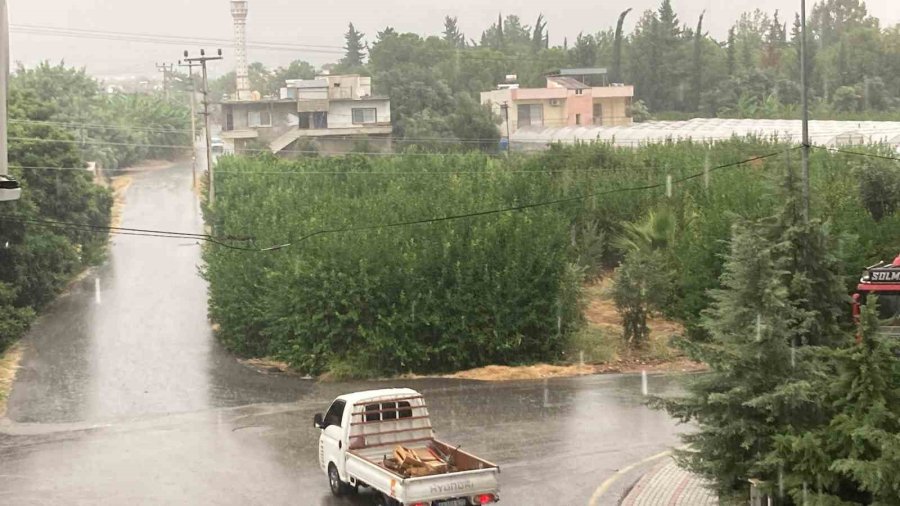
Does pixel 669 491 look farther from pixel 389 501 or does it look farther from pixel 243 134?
pixel 243 134

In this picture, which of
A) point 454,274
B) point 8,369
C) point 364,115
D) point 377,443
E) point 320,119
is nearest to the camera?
point 377,443

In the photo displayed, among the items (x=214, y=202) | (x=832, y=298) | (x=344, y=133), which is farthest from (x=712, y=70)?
(x=832, y=298)

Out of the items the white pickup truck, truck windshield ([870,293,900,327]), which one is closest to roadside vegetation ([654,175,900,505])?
the white pickup truck

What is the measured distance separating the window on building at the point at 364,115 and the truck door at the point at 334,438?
71.8 meters

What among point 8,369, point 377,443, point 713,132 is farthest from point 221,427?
point 713,132

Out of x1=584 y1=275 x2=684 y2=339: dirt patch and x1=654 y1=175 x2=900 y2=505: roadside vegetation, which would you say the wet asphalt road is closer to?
x1=654 y1=175 x2=900 y2=505: roadside vegetation

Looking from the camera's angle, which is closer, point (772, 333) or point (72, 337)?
point (772, 333)

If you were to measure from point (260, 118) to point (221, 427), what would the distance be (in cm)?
6908

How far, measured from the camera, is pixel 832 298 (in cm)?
1938

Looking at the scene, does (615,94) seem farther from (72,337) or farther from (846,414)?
(846,414)

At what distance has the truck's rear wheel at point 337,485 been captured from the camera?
1806cm

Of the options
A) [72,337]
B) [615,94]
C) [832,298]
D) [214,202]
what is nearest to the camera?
[832,298]

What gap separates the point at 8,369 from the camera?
34188 mm

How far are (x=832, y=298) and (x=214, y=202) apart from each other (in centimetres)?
4014
